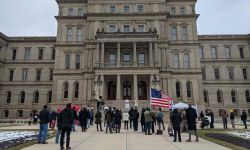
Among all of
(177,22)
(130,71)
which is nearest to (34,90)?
(130,71)

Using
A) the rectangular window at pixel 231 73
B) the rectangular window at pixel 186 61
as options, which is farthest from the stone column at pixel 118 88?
the rectangular window at pixel 231 73

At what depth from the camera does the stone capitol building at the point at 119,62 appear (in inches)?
1906

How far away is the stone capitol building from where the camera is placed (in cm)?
4841

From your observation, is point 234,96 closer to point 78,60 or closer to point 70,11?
point 78,60

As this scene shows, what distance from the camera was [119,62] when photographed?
4691 cm

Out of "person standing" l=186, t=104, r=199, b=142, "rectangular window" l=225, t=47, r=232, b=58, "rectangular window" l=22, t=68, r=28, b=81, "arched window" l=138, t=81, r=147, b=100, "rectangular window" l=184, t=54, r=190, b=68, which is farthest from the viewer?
"rectangular window" l=225, t=47, r=232, b=58

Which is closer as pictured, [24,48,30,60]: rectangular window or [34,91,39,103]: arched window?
[34,91,39,103]: arched window

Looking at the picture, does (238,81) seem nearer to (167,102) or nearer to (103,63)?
(103,63)

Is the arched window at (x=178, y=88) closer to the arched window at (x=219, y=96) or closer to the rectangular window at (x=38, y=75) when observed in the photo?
the arched window at (x=219, y=96)

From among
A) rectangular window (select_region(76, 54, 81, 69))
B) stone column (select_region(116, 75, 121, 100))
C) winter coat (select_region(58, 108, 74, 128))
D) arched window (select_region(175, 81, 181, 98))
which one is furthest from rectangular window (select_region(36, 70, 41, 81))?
winter coat (select_region(58, 108, 74, 128))

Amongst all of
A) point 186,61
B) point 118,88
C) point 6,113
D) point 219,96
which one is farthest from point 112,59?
point 6,113

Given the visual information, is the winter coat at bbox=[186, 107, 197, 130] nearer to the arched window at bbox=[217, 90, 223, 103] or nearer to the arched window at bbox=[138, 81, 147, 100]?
the arched window at bbox=[138, 81, 147, 100]

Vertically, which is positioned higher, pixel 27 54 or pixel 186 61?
pixel 27 54

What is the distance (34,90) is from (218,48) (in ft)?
156
